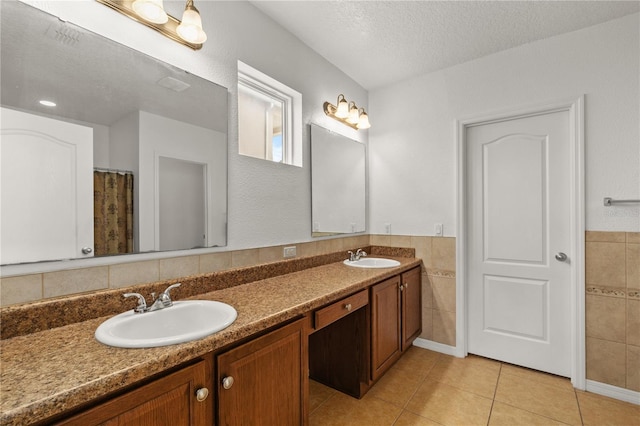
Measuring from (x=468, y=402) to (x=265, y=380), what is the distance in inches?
59.6

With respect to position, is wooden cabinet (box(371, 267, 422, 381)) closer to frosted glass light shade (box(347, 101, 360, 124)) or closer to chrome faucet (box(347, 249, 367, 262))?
chrome faucet (box(347, 249, 367, 262))

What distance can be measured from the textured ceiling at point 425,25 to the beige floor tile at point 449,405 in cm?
254

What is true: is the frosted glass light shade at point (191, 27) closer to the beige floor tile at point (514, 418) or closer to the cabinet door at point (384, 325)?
the cabinet door at point (384, 325)

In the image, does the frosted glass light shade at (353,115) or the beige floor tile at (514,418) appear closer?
the beige floor tile at (514,418)

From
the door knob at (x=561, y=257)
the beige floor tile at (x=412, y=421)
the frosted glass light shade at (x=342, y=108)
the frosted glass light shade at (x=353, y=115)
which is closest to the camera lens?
the beige floor tile at (x=412, y=421)

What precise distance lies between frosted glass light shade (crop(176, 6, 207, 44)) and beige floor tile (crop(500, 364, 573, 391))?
3.01m

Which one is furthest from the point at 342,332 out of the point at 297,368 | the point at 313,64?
the point at 313,64

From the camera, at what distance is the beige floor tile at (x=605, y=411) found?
5.78 feet

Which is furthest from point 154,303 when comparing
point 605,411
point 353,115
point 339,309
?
point 605,411

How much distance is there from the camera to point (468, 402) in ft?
6.35

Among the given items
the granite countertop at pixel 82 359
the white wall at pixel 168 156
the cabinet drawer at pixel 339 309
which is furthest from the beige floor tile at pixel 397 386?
the white wall at pixel 168 156

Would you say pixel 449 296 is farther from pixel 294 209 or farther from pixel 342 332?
pixel 294 209

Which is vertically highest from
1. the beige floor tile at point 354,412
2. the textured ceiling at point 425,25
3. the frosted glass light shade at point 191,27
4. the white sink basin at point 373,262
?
the textured ceiling at point 425,25

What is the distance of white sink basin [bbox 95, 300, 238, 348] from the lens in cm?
92
